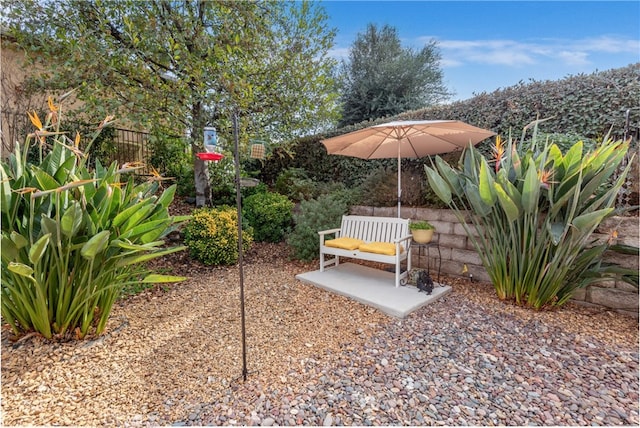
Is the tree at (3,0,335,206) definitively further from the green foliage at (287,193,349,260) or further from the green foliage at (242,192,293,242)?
the green foliage at (287,193,349,260)

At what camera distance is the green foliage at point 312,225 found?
16.5 feet

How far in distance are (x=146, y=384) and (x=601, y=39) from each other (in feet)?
19.9

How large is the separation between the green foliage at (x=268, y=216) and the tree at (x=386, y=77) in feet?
18.8

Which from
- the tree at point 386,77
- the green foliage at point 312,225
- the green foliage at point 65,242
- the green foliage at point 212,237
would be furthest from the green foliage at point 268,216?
the tree at point 386,77

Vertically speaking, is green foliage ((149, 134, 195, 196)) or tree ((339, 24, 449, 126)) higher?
tree ((339, 24, 449, 126))

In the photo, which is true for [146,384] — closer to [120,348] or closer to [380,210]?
[120,348]

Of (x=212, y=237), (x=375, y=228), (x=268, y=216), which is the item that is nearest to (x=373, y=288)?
(x=375, y=228)

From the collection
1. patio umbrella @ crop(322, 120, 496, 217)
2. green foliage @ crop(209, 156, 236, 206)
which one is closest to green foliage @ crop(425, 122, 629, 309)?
patio umbrella @ crop(322, 120, 496, 217)

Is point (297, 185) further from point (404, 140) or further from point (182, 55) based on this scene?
point (182, 55)

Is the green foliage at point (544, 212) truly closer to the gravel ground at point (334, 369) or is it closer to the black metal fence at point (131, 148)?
the gravel ground at point (334, 369)

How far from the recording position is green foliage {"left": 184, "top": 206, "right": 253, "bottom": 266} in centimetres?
458

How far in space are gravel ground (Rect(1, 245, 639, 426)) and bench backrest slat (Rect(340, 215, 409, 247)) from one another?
1.28 m

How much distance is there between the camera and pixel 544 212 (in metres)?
3.38

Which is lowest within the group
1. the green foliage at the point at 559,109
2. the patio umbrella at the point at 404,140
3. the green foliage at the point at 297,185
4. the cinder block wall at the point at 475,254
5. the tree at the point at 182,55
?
the cinder block wall at the point at 475,254
